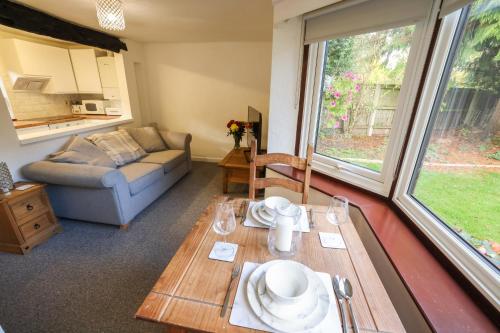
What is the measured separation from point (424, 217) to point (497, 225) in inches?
13.3

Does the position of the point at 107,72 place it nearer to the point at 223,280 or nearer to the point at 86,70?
the point at 86,70

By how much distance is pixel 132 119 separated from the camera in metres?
3.47

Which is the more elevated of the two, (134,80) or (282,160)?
(134,80)

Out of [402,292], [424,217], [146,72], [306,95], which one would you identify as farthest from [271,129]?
[146,72]

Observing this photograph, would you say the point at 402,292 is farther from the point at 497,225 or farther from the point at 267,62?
the point at 267,62

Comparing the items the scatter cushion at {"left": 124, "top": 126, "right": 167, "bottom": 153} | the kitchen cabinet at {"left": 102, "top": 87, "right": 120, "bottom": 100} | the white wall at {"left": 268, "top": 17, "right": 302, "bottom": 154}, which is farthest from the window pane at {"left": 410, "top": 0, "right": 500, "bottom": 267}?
the kitchen cabinet at {"left": 102, "top": 87, "right": 120, "bottom": 100}

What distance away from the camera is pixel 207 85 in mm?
3701

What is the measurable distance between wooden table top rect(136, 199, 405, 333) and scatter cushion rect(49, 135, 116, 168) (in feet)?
6.41

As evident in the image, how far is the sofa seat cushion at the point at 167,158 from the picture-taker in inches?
107

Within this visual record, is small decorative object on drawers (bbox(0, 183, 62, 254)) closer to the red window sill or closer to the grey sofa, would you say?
the grey sofa

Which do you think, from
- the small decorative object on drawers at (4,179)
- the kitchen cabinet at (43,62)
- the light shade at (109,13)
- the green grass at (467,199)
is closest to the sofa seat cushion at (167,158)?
the small decorative object on drawers at (4,179)

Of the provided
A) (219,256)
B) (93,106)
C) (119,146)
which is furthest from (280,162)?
(93,106)

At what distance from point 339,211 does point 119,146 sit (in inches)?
107

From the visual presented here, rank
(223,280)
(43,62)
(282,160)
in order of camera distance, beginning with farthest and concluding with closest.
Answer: (43,62), (282,160), (223,280)
